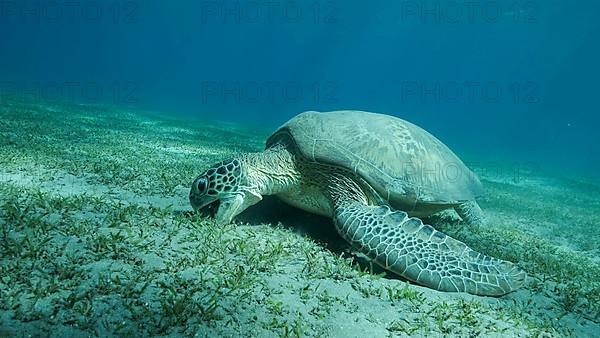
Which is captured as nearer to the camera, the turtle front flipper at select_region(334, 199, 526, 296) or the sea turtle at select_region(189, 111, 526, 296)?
the turtle front flipper at select_region(334, 199, 526, 296)

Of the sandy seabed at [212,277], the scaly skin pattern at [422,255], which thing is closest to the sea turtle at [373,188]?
the scaly skin pattern at [422,255]

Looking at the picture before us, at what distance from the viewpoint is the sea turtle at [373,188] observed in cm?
353

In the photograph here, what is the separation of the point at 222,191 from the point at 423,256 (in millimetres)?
2253

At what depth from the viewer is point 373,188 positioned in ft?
14.9

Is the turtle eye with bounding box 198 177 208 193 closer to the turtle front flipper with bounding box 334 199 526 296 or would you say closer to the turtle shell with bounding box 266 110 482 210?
the turtle shell with bounding box 266 110 482 210

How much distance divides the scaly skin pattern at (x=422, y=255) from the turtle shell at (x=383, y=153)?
0.60 m

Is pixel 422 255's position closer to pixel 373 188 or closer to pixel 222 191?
pixel 373 188

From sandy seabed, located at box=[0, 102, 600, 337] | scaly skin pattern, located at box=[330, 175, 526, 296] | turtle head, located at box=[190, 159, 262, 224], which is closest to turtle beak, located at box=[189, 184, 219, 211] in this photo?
turtle head, located at box=[190, 159, 262, 224]

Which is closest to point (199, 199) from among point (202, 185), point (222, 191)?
point (202, 185)

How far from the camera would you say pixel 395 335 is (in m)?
2.62

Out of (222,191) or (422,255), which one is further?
(222,191)

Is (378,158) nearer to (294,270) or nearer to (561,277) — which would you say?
(294,270)

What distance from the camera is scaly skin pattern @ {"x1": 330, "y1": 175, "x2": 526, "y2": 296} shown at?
11.2 ft

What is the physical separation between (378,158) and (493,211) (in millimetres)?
5385
